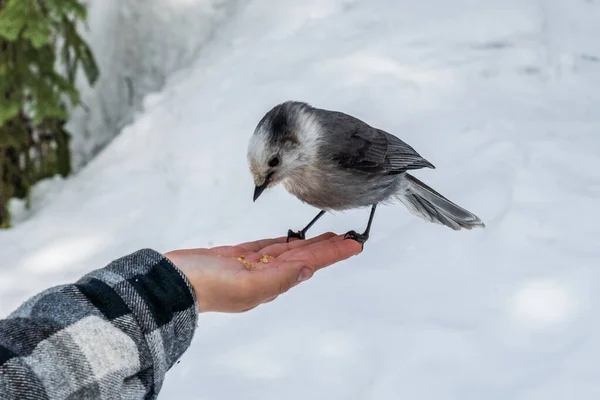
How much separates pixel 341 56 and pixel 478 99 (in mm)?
1043

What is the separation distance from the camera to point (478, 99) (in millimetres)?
4551

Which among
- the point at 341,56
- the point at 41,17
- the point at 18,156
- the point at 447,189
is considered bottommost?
the point at 18,156

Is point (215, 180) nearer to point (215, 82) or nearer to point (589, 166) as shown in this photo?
point (215, 82)

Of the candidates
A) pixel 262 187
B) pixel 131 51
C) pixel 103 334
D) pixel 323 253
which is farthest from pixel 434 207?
pixel 131 51

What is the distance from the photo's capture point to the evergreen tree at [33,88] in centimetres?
457

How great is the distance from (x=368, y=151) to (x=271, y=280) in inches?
32.7

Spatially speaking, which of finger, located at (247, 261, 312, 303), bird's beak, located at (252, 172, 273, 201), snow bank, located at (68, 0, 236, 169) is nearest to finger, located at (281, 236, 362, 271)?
finger, located at (247, 261, 312, 303)

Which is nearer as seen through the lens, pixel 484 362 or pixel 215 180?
pixel 484 362

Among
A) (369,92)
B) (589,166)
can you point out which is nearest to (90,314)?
(589,166)

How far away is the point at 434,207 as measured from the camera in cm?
297

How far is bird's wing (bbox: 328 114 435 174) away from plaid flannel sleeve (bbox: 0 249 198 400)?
3.42 feet

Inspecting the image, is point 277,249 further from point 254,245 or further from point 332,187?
point 332,187

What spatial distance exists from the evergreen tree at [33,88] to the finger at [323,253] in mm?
2762

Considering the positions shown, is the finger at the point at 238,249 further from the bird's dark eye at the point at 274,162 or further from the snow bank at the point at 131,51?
the snow bank at the point at 131,51
